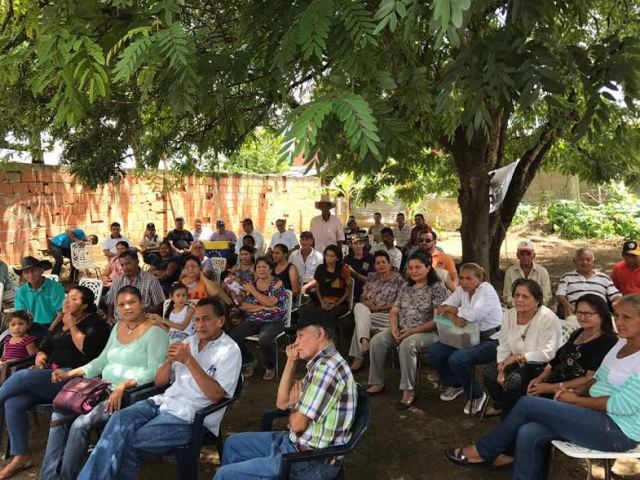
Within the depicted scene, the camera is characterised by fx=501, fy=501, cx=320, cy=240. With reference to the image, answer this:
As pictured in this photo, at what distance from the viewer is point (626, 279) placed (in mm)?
5316

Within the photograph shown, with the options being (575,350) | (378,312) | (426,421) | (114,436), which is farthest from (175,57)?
(378,312)

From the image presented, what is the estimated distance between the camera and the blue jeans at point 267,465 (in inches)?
98.0

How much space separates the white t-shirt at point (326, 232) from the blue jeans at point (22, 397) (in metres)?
5.35

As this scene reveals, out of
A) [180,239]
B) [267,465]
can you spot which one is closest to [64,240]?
[180,239]

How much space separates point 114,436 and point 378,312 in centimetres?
321

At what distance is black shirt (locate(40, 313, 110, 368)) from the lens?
3.78 metres

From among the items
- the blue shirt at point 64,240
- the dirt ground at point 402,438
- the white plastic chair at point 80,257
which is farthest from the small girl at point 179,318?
the blue shirt at point 64,240

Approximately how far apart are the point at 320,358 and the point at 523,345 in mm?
1835

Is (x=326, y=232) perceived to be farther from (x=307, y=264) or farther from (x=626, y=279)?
(x=626, y=279)

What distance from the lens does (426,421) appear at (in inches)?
163

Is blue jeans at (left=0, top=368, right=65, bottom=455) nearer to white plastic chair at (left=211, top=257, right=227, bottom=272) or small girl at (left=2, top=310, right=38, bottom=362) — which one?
small girl at (left=2, top=310, right=38, bottom=362)

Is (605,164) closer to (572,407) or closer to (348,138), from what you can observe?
(572,407)

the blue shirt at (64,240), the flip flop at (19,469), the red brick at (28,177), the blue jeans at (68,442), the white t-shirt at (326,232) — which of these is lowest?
the flip flop at (19,469)

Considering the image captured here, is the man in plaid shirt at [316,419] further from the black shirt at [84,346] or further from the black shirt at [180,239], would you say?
the black shirt at [180,239]
